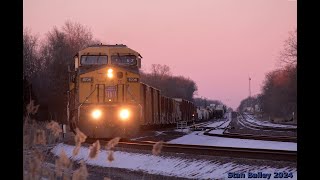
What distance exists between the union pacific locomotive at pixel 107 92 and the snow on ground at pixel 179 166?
4214 millimetres

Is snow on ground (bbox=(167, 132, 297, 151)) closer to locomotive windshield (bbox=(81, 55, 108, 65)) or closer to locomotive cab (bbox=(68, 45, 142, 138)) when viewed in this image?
locomotive cab (bbox=(68, 45, 142, 138))

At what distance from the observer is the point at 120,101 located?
1769 centimetres

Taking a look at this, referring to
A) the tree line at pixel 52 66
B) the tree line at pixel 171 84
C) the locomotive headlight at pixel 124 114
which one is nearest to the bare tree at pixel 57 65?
the tree line at pixel 52 66

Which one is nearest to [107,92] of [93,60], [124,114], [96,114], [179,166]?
[96,114]

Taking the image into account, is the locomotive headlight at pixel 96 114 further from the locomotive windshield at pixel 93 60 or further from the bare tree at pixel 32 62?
the bare tree at pixel 32 62

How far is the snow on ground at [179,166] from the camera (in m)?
8.70

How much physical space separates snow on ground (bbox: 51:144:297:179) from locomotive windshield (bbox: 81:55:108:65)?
Result: 20.3 feet

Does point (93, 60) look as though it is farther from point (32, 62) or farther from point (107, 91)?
point (32, 62)

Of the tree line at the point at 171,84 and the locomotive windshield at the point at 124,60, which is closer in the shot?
the locomotive windshield at the point at 124,60

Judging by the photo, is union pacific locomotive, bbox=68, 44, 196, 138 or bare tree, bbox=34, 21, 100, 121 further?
bare tree, bbox=34, 21, 100, 121

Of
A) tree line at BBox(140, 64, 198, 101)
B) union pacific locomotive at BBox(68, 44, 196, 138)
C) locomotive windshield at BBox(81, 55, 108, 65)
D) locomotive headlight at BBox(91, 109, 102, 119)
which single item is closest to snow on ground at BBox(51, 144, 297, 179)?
union pacific locomotive at BBox(68, 44, 196, 138)

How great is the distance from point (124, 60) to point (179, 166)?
8.99m

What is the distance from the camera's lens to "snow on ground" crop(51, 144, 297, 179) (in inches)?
342
